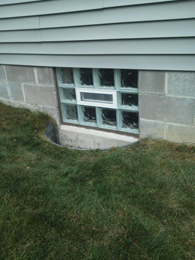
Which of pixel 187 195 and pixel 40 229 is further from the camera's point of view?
pixel 187 195

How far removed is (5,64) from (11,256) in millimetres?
3406

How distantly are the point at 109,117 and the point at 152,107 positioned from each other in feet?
2.49

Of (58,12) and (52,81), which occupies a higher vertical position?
(58,12)

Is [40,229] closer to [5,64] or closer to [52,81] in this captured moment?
[52,81]

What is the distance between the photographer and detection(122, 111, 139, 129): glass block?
365 centimetres

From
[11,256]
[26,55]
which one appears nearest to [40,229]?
[11,256]

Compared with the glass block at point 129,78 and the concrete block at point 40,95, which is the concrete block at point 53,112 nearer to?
the concrete block at point 40,95

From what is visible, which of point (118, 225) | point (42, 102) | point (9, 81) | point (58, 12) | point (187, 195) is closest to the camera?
point (118, 225)

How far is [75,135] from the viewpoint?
418 centimetres

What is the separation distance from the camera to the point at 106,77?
3.64 metres

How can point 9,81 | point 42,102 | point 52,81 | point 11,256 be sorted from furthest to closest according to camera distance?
point 9,81 → point 42,102 → point 52,81 → point 11,256

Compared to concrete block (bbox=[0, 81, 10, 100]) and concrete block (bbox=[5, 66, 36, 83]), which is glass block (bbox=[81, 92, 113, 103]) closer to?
concrete block (bbox=[5, 66, 36, 83])

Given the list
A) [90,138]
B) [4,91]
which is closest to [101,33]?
[90,138]

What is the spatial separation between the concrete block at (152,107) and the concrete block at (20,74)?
1.88 meters
